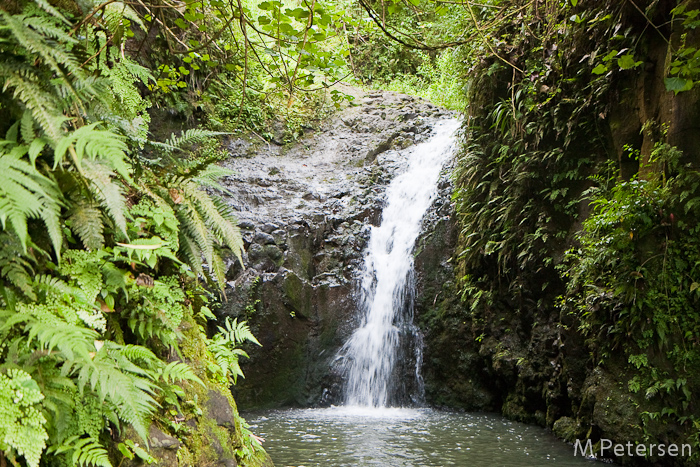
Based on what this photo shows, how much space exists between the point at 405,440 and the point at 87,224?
182 inches

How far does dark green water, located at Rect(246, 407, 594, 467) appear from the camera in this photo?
495 cm

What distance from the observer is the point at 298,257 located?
9203mm

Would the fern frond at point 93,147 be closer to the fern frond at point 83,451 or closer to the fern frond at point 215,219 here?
the fern frond at point 215,219

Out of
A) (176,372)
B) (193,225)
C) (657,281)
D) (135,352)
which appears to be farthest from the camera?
(657,281)

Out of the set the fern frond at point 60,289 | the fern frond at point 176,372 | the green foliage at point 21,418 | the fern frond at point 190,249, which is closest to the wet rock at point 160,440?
the fern frond at point 176,372

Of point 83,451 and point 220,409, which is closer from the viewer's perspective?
point 83,451

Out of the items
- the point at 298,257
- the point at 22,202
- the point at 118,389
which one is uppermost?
the point at 298,257

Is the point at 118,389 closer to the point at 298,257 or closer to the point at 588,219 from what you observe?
the point at 588,219

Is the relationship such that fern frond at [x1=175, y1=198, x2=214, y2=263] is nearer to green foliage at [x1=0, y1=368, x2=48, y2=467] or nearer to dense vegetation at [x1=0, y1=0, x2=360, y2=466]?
dense vegetation at [x1=0, y1=0, x2=360, y2=466]

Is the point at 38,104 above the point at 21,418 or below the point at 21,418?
above

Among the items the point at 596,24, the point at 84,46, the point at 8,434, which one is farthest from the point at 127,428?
the point at 596,24

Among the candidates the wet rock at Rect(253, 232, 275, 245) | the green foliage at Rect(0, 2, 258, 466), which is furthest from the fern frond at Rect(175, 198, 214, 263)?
the wet rock at Rect(253, 232, 275, 245)

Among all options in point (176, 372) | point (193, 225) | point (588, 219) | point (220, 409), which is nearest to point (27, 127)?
point (193, 225)

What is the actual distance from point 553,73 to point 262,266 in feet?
18.5
